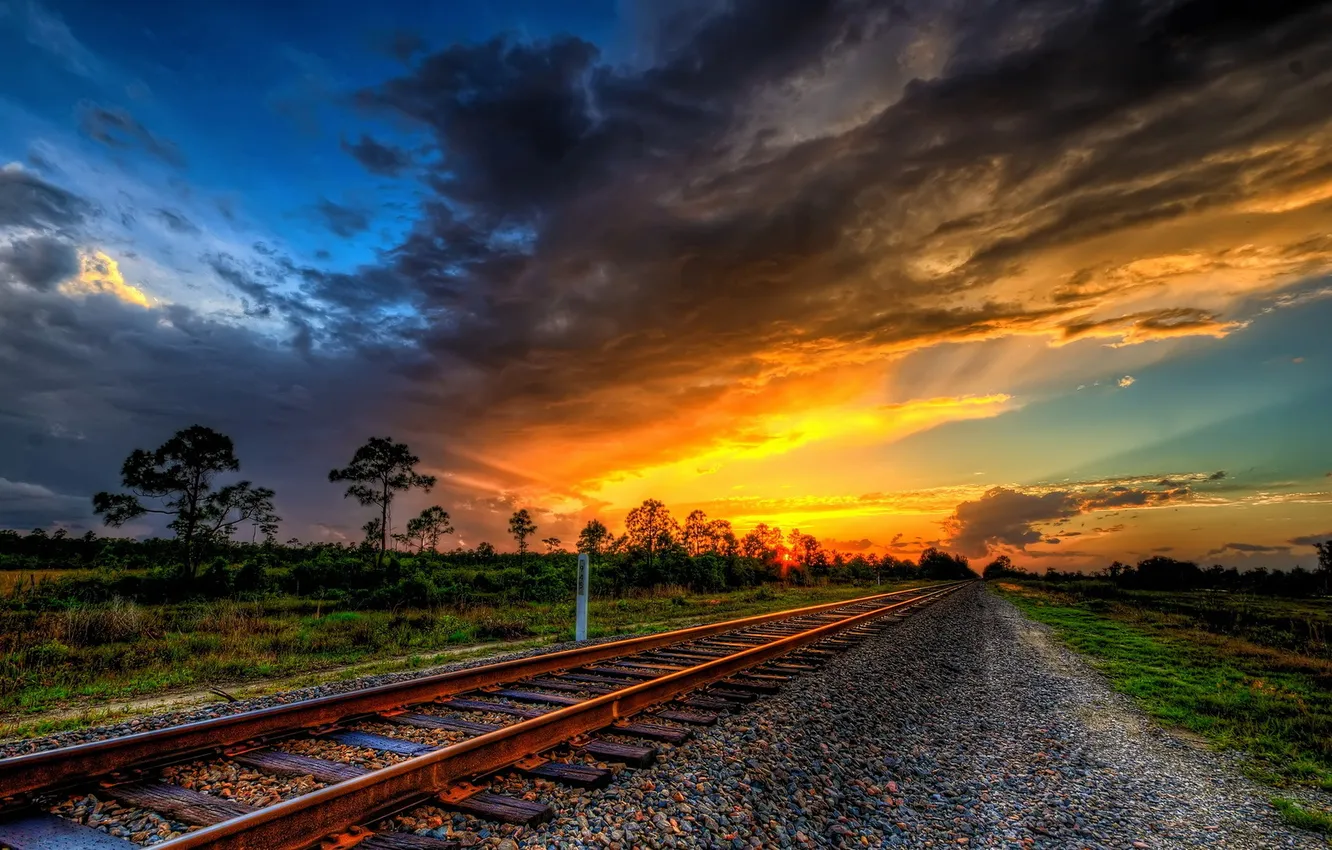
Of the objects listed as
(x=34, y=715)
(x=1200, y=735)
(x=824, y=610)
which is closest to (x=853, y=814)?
(x=1200, y=735)

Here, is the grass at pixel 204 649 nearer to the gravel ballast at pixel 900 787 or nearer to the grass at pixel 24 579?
the gravel ballast at pixel 900 787

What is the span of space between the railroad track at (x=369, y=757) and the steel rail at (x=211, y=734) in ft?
0.03

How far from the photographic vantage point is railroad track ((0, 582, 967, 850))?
3670 millimetres

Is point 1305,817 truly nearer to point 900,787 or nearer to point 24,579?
point 900,787

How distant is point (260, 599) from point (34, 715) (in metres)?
20.3

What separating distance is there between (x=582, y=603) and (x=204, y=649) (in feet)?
Result: 24.5

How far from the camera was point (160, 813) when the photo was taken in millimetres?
4055

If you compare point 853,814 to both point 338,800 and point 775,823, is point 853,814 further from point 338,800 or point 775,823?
point 338,800

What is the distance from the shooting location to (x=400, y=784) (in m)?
4.14

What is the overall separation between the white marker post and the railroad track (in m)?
4.75

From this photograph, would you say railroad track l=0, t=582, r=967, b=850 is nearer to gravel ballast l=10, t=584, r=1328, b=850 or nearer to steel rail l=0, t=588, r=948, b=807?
steel rail l=0, t=588, r=948, b=807

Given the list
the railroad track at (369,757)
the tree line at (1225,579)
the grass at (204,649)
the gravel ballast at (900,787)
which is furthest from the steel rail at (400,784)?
the tree line at (1225,579)

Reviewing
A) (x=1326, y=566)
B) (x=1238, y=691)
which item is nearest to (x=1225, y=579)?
(x=1326, y=566)

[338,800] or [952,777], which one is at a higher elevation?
[338,800]
